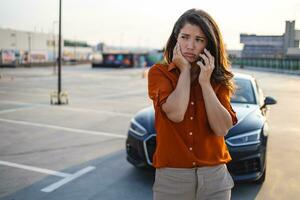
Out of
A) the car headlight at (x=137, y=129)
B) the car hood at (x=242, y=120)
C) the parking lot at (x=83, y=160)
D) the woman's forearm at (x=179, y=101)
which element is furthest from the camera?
the car headlight at (x=137, y=129)

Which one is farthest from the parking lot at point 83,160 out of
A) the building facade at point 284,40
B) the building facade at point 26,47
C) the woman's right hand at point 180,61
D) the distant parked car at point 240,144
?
the building facade at point 26,47

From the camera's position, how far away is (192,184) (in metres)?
1.99

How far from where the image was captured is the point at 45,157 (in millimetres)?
6582

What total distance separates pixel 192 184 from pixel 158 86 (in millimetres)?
555

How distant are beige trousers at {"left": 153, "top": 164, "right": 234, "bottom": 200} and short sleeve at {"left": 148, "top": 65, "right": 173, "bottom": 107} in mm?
388

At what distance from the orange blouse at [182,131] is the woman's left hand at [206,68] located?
0.09 metres

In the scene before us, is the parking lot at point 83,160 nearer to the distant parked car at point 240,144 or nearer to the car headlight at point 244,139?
the distant parked car at point 240,144

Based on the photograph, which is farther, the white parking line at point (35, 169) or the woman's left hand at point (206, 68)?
the white parking line at point (35, 169)

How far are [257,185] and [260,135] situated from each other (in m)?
0.72

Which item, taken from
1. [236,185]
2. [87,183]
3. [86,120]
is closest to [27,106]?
[86,120]

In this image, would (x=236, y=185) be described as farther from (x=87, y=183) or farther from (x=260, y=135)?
(x=87, y=183)

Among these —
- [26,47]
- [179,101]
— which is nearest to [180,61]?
[179,101]

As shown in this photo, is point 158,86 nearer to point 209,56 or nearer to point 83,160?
point 209,56

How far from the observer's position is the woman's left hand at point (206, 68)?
1938 millimetres
